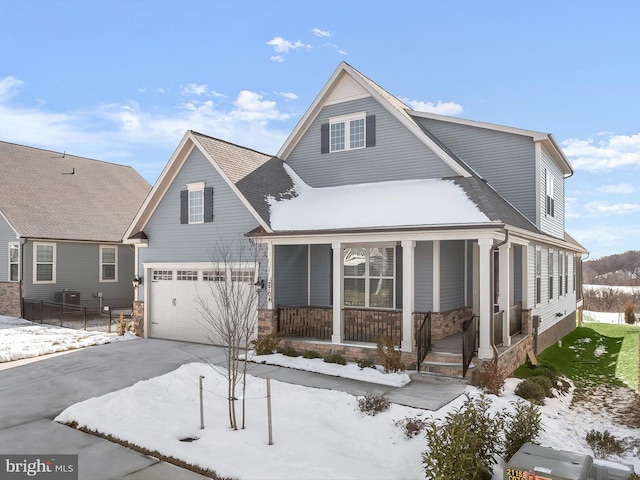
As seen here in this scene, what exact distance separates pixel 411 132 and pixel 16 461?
12884mm

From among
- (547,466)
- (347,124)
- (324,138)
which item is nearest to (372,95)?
(347,124)

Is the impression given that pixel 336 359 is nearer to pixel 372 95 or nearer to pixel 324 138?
pixel 324 138

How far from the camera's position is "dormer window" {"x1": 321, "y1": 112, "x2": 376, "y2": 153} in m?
16.2

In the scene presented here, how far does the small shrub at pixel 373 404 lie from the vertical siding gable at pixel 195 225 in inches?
270

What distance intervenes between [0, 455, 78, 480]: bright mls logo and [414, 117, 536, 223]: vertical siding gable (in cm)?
1483

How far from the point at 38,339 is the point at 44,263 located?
7.38m

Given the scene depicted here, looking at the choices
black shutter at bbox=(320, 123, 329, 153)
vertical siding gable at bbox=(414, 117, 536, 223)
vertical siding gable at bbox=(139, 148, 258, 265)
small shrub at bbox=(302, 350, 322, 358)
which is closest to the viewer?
small shrub at bbox=(302, 350, 322, 358)

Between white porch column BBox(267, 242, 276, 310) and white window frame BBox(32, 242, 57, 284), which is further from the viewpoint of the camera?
white window frame BBox(32, 242, 57, 284)

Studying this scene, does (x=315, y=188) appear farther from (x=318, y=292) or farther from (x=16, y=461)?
(x=16, y=461)

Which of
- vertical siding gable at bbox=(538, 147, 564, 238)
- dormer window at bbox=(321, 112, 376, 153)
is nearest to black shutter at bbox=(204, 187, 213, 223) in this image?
dormer window at bbox=(321, 112, 376, 153)

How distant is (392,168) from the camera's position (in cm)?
1585

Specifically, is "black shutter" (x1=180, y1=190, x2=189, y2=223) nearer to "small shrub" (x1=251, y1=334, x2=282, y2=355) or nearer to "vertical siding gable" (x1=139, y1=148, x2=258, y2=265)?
"vertical siding gable" (x1=139, y1=148, x2=258, y2=265)

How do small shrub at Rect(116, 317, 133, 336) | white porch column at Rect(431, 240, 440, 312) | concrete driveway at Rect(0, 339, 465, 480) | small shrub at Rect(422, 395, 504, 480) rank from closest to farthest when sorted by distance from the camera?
small shrub at Rect(422, 395, 504, 480)
concrete driveway at Rect(0, 339, 465, 480)
white porch column at Rect(431, 240, 440, 312)
small shrub at Rect(116, 317, 133, 336)

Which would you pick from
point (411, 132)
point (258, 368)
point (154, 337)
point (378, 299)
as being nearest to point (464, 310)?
point (378, 299)
